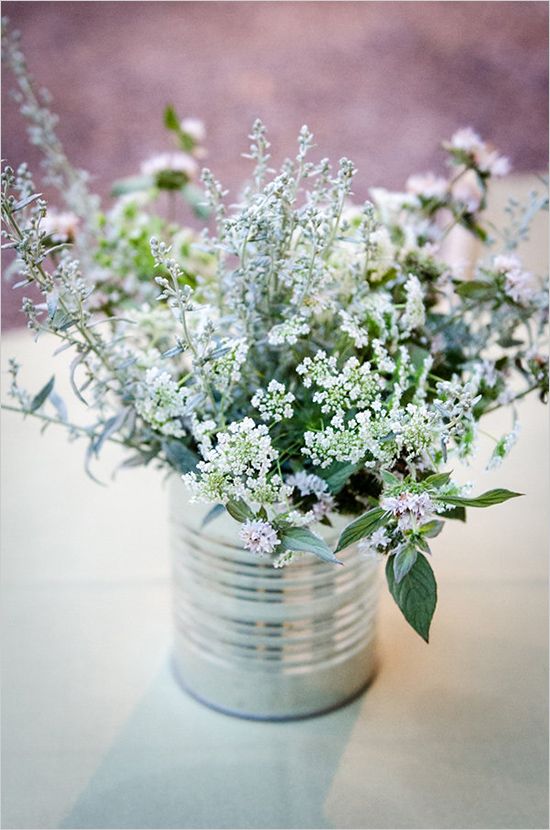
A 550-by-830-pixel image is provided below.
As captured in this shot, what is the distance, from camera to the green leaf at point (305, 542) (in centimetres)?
51

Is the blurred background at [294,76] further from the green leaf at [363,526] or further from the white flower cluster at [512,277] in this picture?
the green leaf at [363,526]

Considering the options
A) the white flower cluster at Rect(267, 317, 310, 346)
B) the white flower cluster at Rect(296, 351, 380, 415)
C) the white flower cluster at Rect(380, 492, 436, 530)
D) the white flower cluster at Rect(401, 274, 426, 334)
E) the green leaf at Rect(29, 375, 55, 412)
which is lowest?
the white flower cluster at Rect(380, 492, 436, 530)

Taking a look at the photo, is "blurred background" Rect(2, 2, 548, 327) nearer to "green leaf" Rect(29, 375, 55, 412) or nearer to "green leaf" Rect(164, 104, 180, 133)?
"green leaf" Rect(164, 104, 180, 133)

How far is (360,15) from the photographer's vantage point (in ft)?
13.3

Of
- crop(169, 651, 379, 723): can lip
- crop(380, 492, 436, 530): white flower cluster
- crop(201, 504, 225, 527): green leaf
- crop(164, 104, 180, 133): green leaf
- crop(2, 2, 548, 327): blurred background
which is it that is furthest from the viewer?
crop(2, 2, 548, 327): blurred background

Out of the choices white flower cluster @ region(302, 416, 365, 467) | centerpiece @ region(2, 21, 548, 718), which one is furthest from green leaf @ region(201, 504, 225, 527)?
white flower cluster @ region(302, 416, 365, 467)

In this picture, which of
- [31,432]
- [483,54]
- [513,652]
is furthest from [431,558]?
[483,54]

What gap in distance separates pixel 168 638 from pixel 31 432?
17.3 inches

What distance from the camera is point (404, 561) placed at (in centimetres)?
53

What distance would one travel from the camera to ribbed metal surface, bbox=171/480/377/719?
708mm

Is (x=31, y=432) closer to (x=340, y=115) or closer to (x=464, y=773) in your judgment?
(x=464, y=773)

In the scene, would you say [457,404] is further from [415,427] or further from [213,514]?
[213,514]

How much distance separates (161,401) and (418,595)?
22 cm

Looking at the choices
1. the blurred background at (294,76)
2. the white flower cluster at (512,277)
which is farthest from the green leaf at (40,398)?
the blurred background at (294,76)
